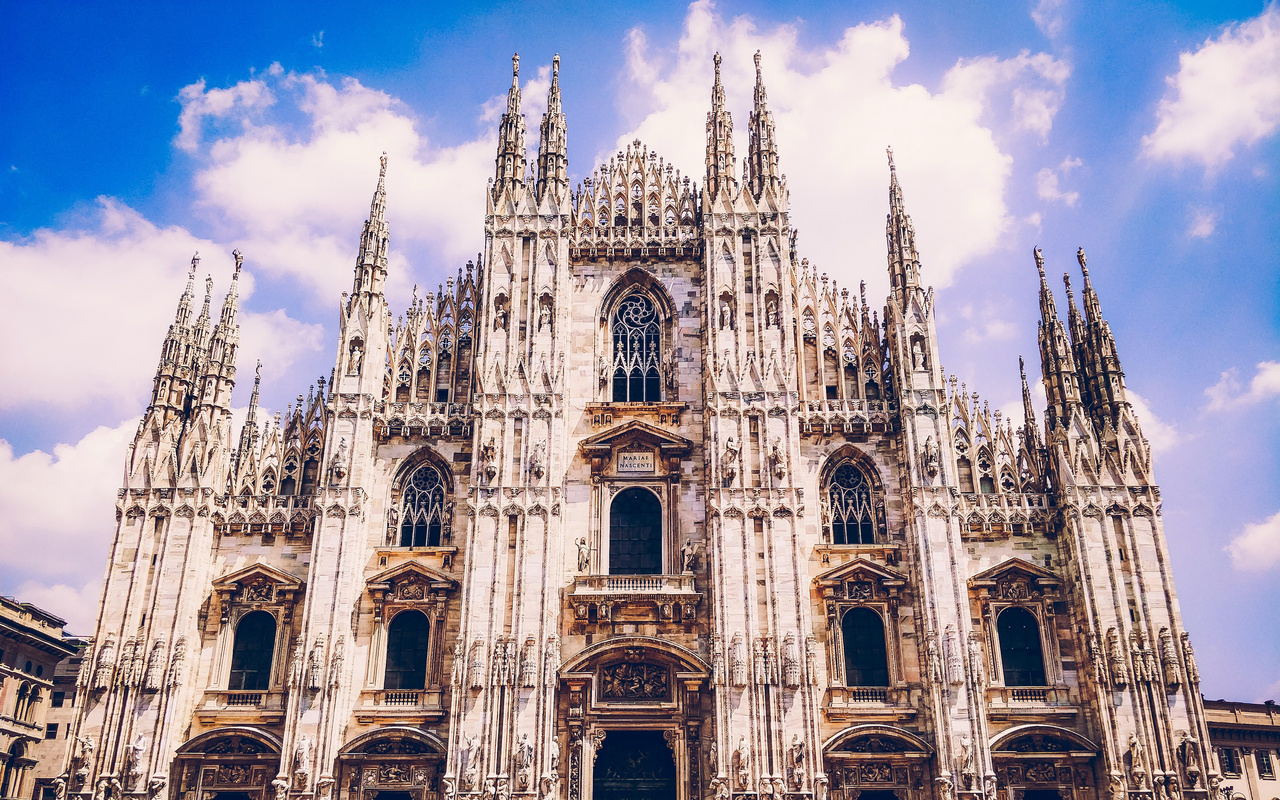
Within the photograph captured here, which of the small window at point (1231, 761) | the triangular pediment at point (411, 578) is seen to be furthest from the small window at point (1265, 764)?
the triangular pediment at point (411, 578)

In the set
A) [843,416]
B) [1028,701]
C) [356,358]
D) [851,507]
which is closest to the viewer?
[1028,701]

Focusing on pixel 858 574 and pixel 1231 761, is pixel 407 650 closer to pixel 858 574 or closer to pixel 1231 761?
pixel 858 574

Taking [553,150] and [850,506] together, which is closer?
[850,506]

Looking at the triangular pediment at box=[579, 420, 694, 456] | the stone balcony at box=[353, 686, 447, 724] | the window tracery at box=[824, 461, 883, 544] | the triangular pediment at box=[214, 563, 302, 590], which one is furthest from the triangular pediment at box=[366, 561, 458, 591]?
the window tracery at box=[824, 461, 883, 544]

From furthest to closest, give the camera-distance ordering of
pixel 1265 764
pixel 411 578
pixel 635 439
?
pixel 1265 764
pixel 635 439
pixel 411 578

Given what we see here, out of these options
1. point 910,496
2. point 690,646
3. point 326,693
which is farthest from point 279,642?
point 910,496

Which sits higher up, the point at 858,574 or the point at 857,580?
the point at 858,574

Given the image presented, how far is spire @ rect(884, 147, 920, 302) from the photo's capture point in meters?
33.2

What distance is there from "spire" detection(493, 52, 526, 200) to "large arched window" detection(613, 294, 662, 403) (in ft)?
19.3

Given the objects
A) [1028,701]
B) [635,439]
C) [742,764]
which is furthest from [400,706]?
[1028,701]

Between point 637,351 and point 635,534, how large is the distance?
6371 millimetres

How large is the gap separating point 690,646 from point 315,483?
13063 mm

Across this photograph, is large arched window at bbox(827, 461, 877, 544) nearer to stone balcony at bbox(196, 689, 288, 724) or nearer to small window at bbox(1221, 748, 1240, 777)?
stone balcony at bbox(196, 689, 288, 724)

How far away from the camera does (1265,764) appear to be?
4534 centimetres
